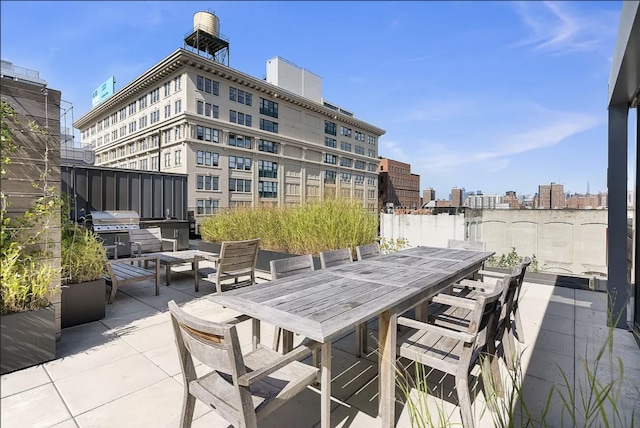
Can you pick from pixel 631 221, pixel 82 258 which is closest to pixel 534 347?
pixel 631 221

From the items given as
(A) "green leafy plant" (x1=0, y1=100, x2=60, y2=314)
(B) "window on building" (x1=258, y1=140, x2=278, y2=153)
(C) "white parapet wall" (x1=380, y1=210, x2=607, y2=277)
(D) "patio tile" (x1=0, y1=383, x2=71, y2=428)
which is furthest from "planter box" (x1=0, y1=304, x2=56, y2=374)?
(B) "window on building" (x1=258, y1=140, x2=278, y2=153)

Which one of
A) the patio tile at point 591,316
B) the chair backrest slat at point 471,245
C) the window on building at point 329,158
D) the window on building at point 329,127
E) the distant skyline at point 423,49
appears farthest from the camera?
the window on building at point 329,127

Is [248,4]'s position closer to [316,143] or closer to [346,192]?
[346,192]

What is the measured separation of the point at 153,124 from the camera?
29516 mm

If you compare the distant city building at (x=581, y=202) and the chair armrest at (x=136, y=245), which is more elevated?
the distant city building at (x=581, y=202)

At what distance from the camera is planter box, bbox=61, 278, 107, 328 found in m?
3.47

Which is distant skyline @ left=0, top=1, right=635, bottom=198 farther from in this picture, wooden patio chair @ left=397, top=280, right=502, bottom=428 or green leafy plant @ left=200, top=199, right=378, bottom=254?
green leafy plant @ left=200, top=199, right=378, bottom=254

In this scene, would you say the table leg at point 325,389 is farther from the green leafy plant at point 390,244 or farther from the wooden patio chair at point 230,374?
the green leafy plant at point 390,244

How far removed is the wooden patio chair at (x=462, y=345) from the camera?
188cm

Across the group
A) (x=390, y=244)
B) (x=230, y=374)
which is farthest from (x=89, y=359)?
(x=390, y=244)

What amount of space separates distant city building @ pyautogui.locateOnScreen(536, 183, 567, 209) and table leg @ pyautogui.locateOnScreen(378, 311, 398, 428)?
868 centimetres

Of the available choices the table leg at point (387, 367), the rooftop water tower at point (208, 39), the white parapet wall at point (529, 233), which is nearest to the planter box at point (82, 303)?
the table leg at point (387, 367)

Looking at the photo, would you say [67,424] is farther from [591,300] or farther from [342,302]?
[591,300]

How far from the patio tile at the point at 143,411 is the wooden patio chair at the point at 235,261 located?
1726 millimetres
